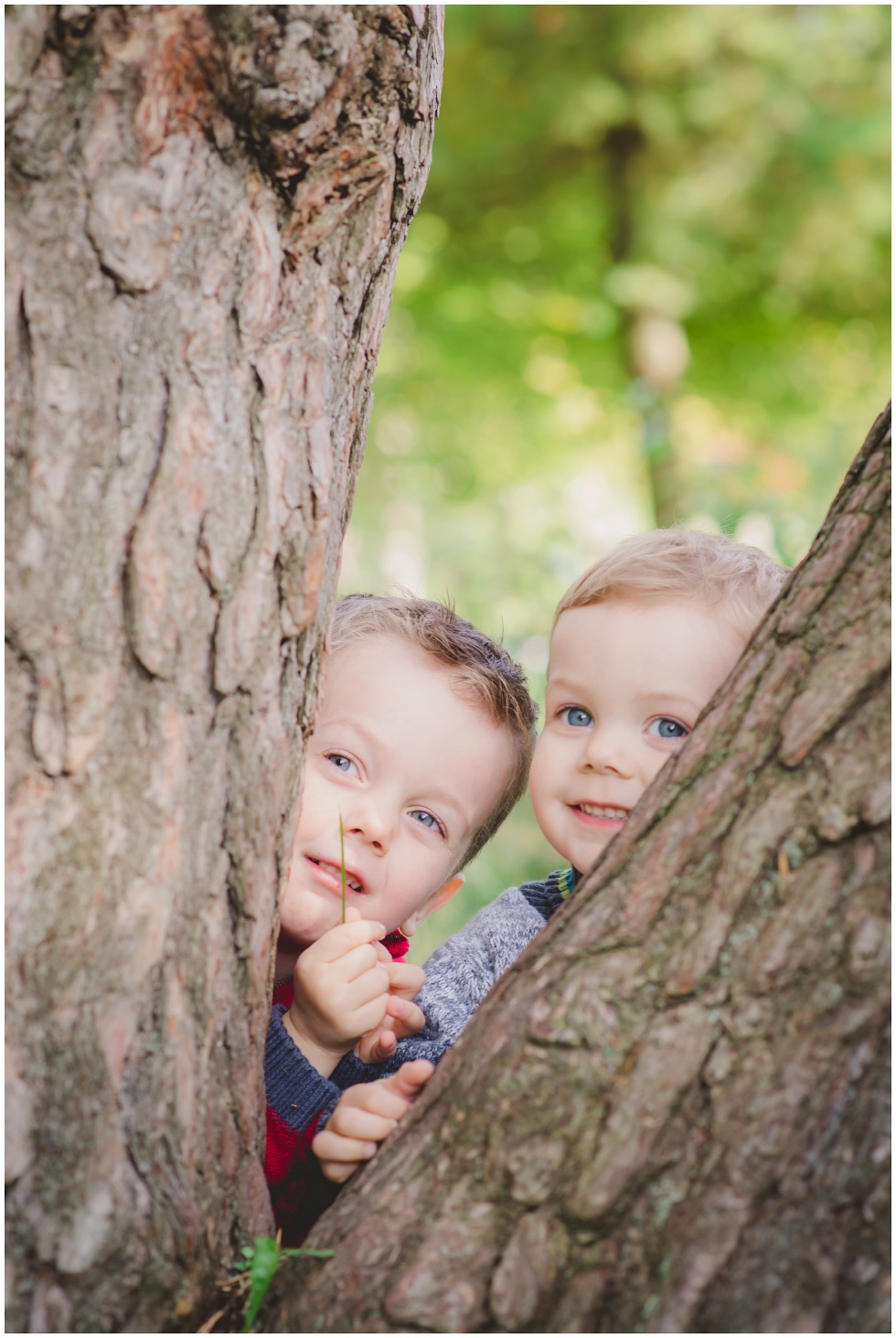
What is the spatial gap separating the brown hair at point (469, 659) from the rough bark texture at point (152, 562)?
2.97 feet

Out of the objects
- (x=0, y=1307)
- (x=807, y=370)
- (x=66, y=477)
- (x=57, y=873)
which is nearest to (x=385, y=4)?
(x=66, y=477)

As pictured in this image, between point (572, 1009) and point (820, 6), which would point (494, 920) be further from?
point (820, 6)

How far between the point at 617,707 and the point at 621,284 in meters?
6.80

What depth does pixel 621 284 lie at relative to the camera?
7836 mm

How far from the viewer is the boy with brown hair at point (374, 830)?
63.2 inches

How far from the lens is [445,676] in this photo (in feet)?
6.59

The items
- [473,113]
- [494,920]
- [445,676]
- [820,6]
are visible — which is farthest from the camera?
[473,113]

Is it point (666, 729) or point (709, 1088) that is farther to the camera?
point (666, 729)

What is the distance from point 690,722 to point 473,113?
7638 mm

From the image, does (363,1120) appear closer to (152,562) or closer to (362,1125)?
(362,1125)

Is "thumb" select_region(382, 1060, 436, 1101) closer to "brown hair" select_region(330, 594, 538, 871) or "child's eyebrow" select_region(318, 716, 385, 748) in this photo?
"child's eyebrow" select_region(318, 716, 385, 748)

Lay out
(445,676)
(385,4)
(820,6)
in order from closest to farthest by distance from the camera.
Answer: (385,4) → (445,676) → (820,6)

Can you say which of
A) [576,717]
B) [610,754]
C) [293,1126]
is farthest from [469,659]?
[293,1126]

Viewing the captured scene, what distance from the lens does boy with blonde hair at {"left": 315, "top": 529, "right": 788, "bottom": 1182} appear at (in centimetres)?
179
